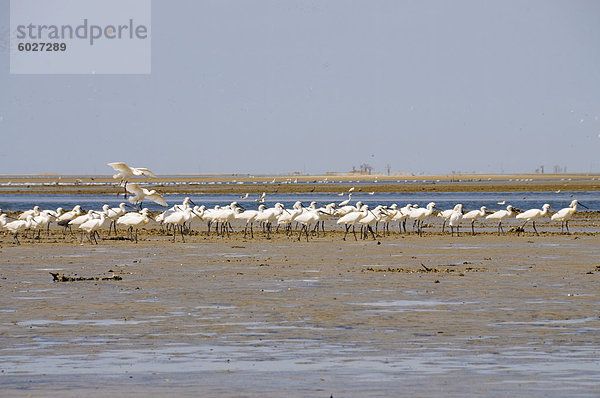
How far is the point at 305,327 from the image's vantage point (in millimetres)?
13406

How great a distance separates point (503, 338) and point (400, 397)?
3.48 metres

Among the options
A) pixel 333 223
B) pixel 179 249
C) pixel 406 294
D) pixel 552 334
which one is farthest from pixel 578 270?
pixel 333 223

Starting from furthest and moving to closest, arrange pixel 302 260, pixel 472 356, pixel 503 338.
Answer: pixel 302 260
pixel 503 338
pixel 472 356

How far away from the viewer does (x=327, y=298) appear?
1653 centimetres

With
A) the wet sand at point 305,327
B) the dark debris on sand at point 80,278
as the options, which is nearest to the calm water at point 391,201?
the wet sand at point 305,327

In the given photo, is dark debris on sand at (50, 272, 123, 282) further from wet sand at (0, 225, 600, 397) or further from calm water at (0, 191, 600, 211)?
calm water at (0, 191, 600, 211)

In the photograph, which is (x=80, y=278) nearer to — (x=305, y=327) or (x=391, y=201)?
(x=305, y=327)

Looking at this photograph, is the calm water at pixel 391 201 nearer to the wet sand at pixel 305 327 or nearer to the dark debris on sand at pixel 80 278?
the wet sand at pixel 305 327

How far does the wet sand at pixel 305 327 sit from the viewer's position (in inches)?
391

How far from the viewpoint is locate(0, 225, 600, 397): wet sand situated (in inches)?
391

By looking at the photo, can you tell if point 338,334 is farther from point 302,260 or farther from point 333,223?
point 333,223

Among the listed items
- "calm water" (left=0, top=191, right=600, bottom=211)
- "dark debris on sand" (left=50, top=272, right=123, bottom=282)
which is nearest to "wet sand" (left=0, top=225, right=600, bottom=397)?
"dark debris on sand" (left=50, top=272, right=123, bottom=282)

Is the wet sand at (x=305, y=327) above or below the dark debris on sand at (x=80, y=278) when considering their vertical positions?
above

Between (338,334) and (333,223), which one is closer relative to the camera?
(338,334)
